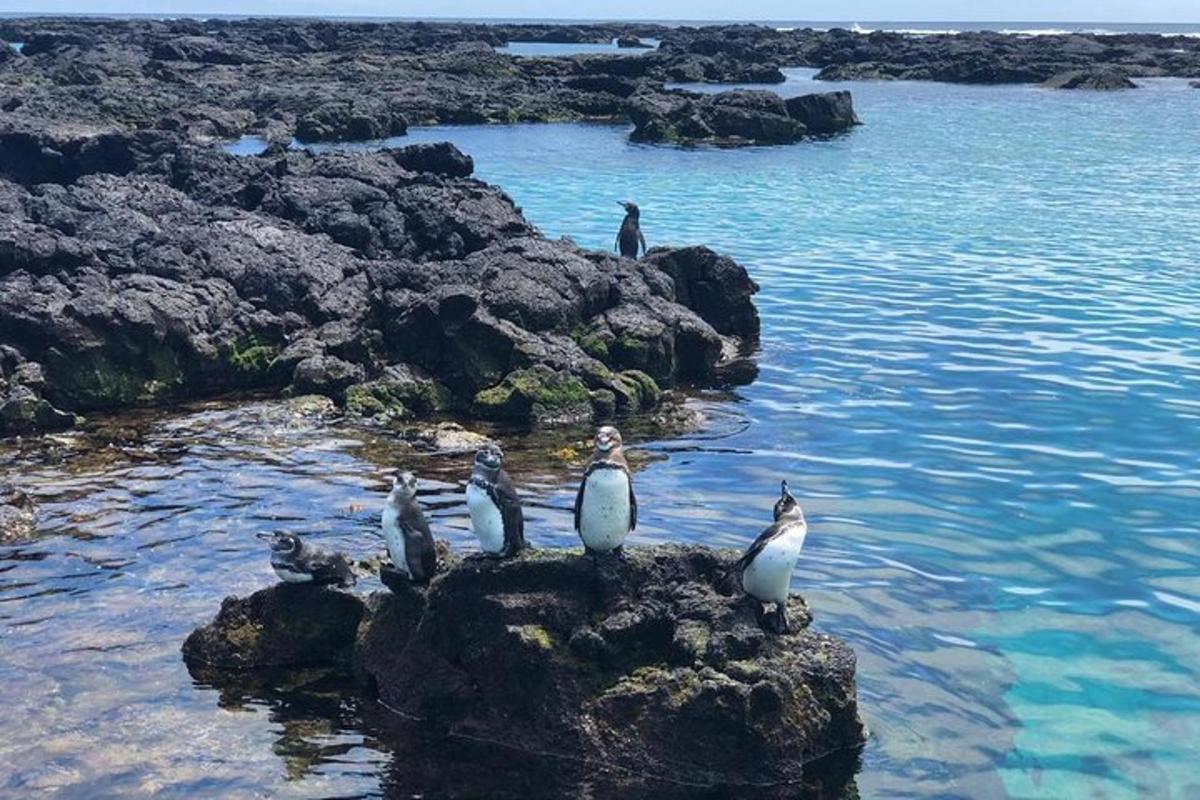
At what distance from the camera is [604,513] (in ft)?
36.0

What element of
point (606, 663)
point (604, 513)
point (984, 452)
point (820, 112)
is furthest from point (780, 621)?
point (820, 112)

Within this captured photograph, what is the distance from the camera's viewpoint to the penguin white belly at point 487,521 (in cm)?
1113

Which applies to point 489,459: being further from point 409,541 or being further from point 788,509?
point 788,509

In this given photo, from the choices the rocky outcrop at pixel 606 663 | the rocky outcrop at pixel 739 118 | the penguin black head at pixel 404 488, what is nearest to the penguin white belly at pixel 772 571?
the rocky outcrop at pixel 606 663

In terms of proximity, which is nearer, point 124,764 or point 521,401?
point 124,764

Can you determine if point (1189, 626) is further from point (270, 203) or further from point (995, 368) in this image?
point (270, 203)

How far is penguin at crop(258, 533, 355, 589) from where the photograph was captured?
11.5 meters

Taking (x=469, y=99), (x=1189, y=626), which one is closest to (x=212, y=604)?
(x=1189, y=626)

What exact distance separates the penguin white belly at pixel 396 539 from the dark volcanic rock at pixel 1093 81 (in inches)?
3088

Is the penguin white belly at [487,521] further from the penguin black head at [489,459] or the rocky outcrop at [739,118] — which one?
the rocky outcrop at [739,118]

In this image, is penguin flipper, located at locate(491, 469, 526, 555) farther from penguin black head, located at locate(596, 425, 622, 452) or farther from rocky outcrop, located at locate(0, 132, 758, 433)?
rocky outcrop, located at locate(0, 132, 758, 433)

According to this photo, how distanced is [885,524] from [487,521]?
6.18m

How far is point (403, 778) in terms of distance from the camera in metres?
9.75

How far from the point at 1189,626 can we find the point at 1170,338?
12.3m
